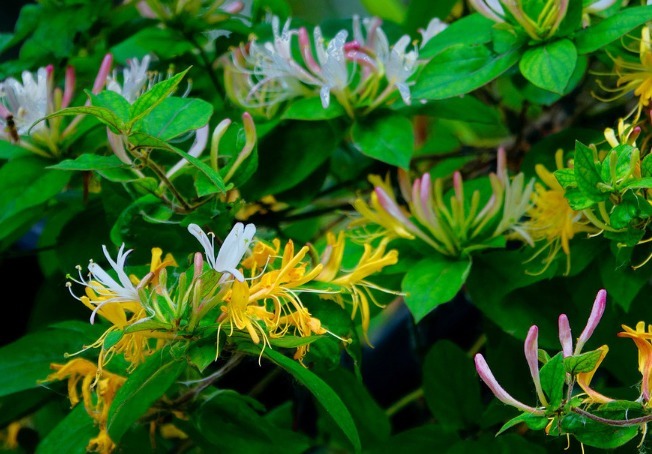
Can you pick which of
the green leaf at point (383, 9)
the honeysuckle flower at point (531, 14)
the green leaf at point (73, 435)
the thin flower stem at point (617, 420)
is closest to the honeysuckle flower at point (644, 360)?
the thin flower stem at point (617, 420)

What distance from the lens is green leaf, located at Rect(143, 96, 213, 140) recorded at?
1.82 ft

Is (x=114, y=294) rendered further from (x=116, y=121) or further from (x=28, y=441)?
(x=28, y=441)

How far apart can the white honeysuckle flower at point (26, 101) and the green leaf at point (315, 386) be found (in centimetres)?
30

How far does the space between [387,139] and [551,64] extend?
0.14m

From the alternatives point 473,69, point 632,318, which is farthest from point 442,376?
point 473,69

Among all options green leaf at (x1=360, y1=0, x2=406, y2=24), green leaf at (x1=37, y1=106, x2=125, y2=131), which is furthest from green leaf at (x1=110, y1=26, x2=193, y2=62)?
green leaf at (x1=360, y1=0, x2=406, y2=24)

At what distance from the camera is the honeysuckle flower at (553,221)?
2.01ft

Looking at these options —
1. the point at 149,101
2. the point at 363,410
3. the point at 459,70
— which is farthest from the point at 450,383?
the point at 149,101

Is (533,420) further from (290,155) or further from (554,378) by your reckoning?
(290,155)

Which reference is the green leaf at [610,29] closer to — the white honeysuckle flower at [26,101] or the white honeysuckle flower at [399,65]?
the white honeysuckle flower at [399,65]

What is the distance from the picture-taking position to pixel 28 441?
2.87 feet

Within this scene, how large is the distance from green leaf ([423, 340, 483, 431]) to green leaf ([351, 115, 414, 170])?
196mm

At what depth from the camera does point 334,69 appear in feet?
2.19

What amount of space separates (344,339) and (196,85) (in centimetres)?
40
